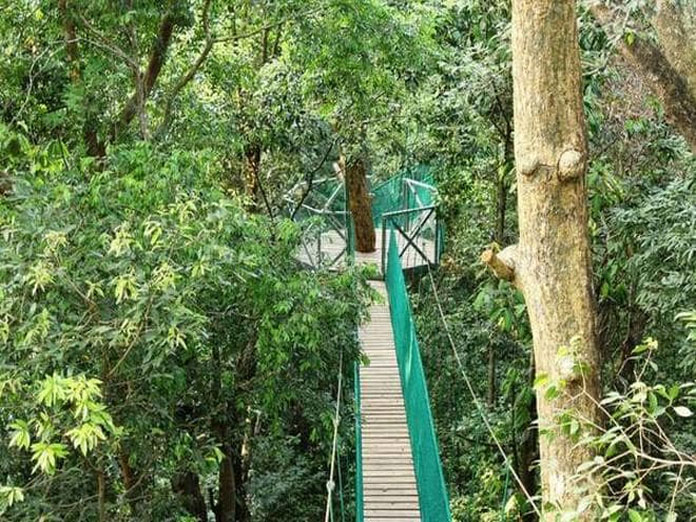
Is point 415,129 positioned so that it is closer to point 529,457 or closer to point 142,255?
point 529,457

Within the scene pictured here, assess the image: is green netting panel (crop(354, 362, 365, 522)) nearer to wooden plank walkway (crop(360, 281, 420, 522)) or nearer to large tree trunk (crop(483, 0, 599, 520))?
wooden plank walkway (crop(360, 281, 420, 522))

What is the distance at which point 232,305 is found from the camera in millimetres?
3896

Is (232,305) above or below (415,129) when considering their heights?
below

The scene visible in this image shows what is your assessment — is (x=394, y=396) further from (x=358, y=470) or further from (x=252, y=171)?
(x=252, y=171)

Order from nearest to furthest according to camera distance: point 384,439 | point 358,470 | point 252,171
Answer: point 358,470 < point 384,439 < point 252,171

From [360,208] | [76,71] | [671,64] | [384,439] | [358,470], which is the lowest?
[384,439]

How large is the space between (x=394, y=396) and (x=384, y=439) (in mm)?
546

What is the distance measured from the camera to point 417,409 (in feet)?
15.0

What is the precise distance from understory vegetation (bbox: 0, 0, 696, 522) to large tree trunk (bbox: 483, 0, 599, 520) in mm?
79

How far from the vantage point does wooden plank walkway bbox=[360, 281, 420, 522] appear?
449cm

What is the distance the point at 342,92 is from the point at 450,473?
122 inches

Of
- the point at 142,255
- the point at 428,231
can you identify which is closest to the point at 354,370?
the point at 142,255

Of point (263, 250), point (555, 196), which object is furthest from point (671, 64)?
point (263, 250)

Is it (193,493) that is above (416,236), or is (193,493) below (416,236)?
below
